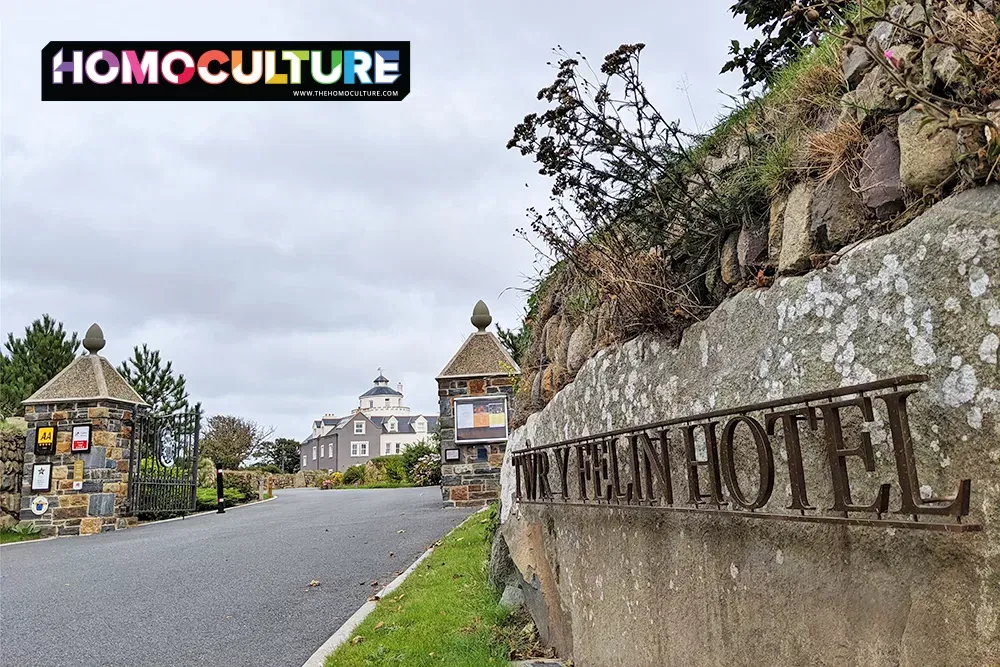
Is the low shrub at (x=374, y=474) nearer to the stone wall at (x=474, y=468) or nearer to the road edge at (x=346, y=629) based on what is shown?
the stone wall at (x=474, y=468)

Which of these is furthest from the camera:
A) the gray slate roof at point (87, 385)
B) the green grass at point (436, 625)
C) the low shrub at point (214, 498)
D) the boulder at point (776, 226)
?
the low shrub at point (214, 498)

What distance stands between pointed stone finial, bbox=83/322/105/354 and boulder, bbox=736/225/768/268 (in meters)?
15.7

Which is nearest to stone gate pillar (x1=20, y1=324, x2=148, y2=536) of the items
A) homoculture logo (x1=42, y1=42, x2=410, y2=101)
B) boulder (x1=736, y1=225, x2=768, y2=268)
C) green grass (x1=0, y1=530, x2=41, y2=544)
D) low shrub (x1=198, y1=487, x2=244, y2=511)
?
green grass (x1=0, y1=530, x2=41, y2=544)

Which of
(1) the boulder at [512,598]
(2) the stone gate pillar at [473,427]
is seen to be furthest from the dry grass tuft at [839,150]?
(2) the stone gate pillar at [473,427]

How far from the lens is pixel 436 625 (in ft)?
16.3

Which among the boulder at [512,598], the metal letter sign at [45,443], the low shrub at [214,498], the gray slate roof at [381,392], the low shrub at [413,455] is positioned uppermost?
the gray slate roof at [381,392]

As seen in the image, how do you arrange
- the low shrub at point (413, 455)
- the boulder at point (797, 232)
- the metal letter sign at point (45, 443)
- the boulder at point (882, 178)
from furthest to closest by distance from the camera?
the low shrub at point (413, 455) → the metal letter sign at point (45, 443) → the boulder at point (797, 232) → the boulder at point (882, 178)

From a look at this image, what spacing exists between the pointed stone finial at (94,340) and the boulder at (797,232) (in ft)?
52.4

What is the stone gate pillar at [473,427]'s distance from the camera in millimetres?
14109

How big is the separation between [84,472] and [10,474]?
1.52 metres

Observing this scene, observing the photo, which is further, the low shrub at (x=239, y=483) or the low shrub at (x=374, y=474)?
the low shrub at (x=374, y=474)

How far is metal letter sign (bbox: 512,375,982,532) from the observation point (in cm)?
162

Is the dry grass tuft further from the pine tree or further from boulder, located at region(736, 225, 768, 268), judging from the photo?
the pine tree

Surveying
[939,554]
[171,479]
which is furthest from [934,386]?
[171,479]
